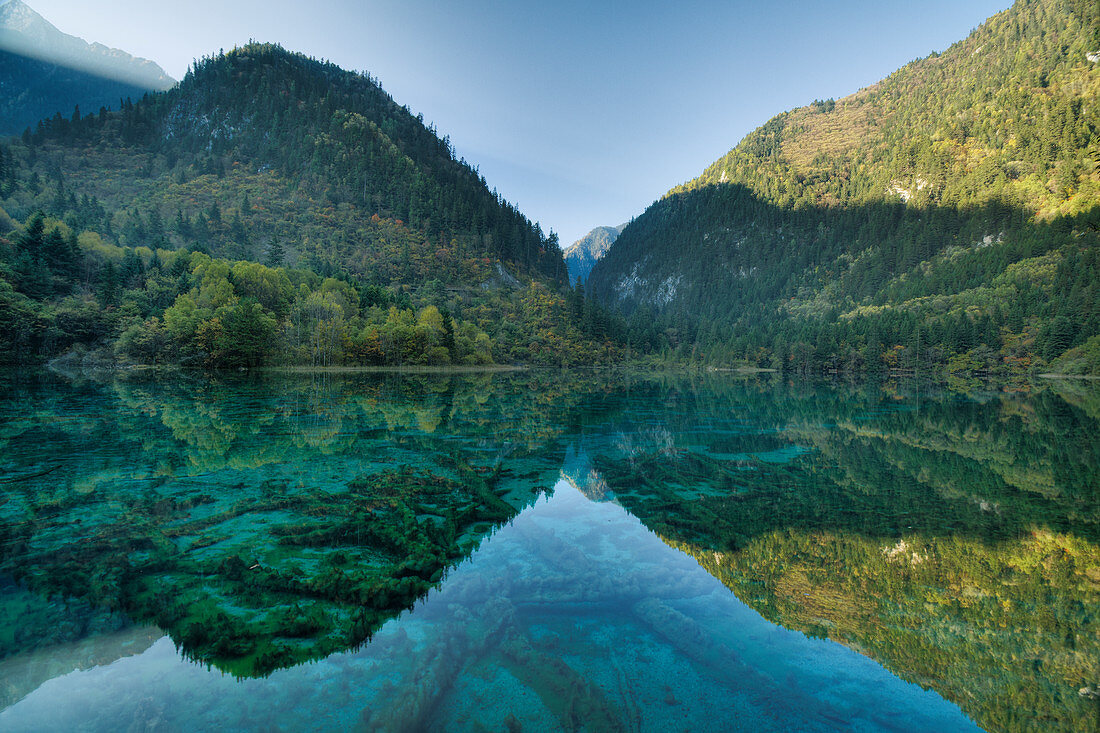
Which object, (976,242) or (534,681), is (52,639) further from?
(976,242)

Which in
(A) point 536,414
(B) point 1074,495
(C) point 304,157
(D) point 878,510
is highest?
(C) point 304,157

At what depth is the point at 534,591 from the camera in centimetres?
720

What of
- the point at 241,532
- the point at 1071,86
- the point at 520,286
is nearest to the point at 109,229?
the point at 520,286

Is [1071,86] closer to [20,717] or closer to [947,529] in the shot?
[947,529]

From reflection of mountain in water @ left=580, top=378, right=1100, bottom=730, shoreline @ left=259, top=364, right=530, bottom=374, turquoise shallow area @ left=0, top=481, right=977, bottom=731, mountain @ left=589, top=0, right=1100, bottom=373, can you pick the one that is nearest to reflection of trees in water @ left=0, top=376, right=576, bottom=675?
turquoise shallow area @ left=0, top=481, right=977, bottom=731

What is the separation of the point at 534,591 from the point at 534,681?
2.32 m

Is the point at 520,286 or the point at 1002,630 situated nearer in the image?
the point at 1002,630

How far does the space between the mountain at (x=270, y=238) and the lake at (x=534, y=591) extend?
55.8m

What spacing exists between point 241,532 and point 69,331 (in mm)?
71015

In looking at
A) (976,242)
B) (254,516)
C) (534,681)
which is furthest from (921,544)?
(976,242)

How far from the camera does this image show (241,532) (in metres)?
8.65

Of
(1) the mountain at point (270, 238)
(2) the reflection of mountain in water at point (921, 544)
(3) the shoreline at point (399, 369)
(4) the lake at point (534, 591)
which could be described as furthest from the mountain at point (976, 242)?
(4) the lake at point (534, 591)

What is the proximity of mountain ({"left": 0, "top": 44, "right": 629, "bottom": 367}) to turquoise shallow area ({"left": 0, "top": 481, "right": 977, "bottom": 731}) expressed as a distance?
210 ft

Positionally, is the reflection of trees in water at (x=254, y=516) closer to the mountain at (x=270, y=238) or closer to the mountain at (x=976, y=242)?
the mountain at (x=270, y=238)
